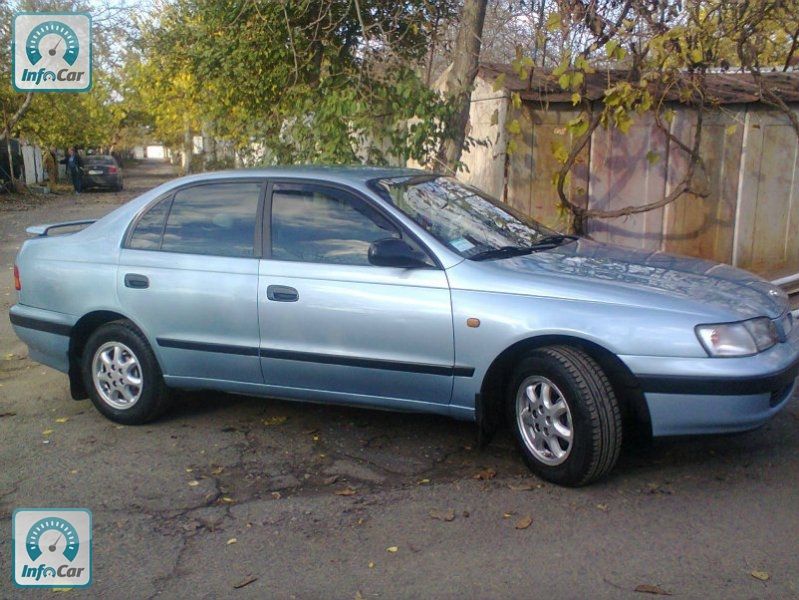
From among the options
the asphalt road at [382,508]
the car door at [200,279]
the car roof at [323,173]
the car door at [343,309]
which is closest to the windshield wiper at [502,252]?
the car door at [343,309]

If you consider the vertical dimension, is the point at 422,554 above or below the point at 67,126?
below

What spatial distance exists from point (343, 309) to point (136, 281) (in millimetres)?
1539

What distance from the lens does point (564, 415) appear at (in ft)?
15.0

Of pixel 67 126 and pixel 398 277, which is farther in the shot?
pixel 67 126

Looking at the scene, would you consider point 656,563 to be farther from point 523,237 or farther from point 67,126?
point 67,126

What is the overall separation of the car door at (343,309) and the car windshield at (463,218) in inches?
8.3

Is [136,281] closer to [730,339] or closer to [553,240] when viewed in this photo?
[553,240]

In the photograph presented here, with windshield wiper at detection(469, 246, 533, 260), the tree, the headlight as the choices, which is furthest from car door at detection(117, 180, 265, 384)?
the tree

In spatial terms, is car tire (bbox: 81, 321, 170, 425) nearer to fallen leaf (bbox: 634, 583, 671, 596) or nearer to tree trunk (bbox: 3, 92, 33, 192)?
fallen leaf (bbox: 634, 583, 671, 596)

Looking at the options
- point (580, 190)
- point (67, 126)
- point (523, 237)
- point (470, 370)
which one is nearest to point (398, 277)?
point (470, 370)

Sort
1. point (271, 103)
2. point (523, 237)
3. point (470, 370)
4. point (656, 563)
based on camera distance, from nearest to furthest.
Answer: point (656, 563) → point (470, 370) → point (523, 237) → point (271, 103)

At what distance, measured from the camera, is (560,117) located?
30.1ft

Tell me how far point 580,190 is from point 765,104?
221 cm

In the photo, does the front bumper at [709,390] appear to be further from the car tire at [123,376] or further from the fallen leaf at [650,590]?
the car tire at [123,376]
